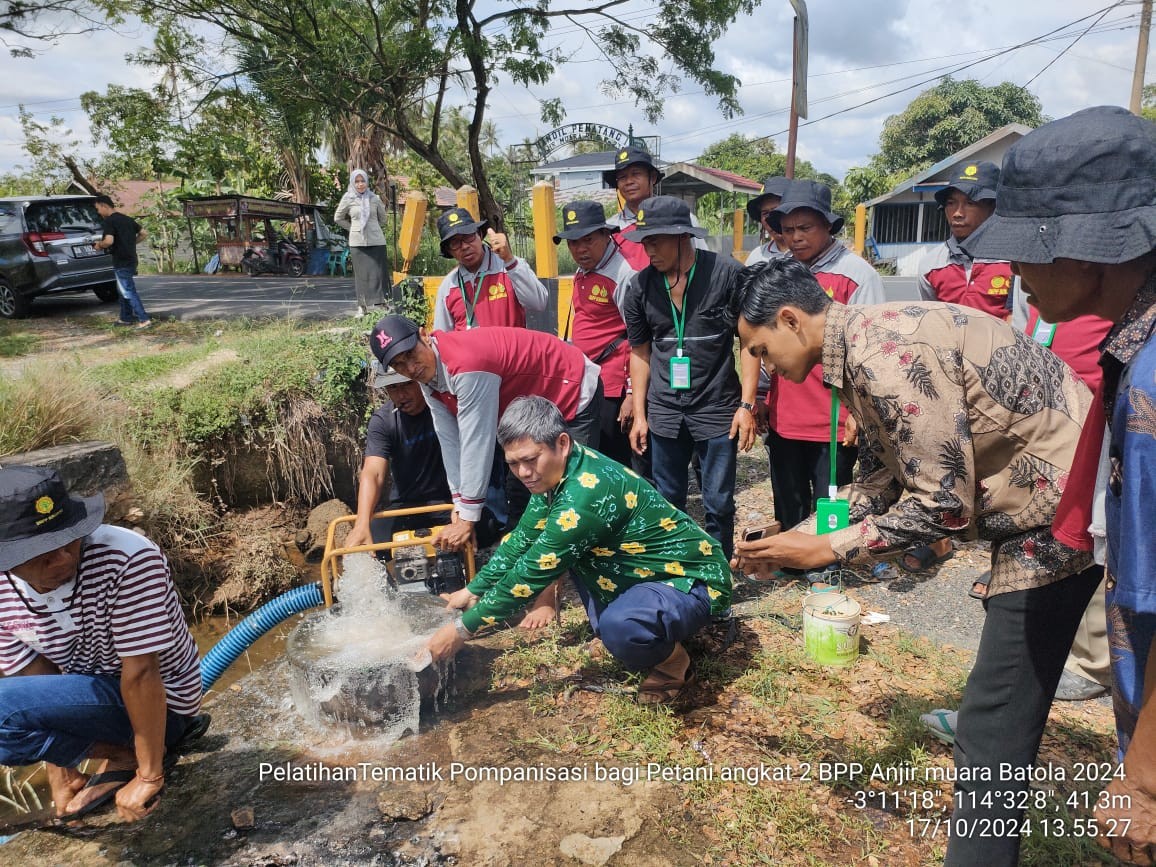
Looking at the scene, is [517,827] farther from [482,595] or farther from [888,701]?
[888,701]

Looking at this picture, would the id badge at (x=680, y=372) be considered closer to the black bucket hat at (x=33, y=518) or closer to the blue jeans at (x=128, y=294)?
the black bucket hat at (x=33, y=518)

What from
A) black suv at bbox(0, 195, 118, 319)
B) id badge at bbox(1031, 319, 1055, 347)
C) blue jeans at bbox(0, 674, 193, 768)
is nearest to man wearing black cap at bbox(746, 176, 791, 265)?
id badge at bbox(1031, 319, 1055, 347)

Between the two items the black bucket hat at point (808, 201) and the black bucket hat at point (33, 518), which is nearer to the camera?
the black bucket hat at point (33, 518)

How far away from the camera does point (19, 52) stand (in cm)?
870

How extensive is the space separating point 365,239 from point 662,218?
516 centimetres

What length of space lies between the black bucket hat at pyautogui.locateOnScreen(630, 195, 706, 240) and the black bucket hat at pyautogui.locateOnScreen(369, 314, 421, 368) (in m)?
1.22

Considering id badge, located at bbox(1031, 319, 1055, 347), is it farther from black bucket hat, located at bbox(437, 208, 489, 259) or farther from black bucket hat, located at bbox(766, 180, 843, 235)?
black bucket hat, located at bbox(437, 208, 489, 259)

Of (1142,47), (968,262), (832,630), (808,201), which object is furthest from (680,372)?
(1142,47)

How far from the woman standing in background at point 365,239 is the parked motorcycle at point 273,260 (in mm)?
11828

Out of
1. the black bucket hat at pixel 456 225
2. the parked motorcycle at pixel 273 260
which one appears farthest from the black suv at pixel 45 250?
the black bucket hat at pixel 456 225

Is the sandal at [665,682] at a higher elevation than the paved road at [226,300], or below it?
below

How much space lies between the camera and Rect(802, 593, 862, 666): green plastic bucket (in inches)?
133

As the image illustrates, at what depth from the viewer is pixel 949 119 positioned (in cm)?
3419

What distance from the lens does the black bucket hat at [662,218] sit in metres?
3.71
